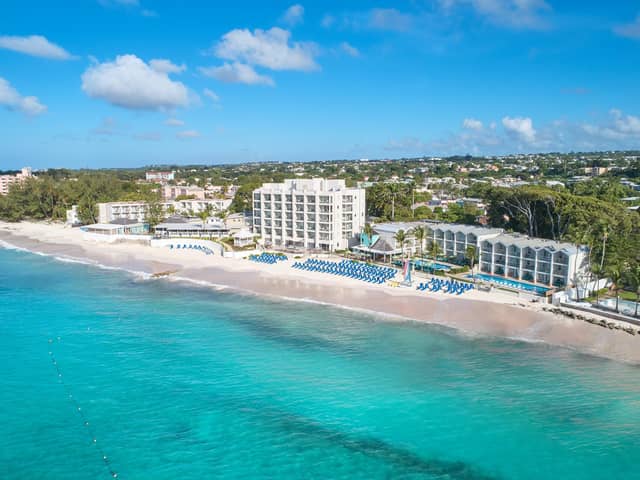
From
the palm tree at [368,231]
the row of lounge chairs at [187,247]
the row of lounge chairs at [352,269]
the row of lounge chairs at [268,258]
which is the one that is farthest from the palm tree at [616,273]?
the row of lounge chairs at [187,247]

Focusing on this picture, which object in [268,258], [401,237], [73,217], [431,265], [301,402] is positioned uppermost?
[401,237]

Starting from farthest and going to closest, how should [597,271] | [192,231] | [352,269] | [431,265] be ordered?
1. [192,231]
2. [431,265]
3. [352,269]
4. [597,271]

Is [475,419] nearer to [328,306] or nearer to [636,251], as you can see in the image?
[328,306]

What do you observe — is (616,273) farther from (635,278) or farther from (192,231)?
(192,231)

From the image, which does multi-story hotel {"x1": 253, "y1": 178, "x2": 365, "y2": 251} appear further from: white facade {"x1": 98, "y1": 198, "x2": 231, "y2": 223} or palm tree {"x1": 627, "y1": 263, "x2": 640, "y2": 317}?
palm tree {"x1": 627, "y1": 263, "x2": 640, "y2": 317}

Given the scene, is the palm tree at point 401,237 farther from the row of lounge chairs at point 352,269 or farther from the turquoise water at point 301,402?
the turquoise water at point 301,402

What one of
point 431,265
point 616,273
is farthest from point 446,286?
point 616,273

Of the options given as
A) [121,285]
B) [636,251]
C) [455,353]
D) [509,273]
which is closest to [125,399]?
[455,353]
